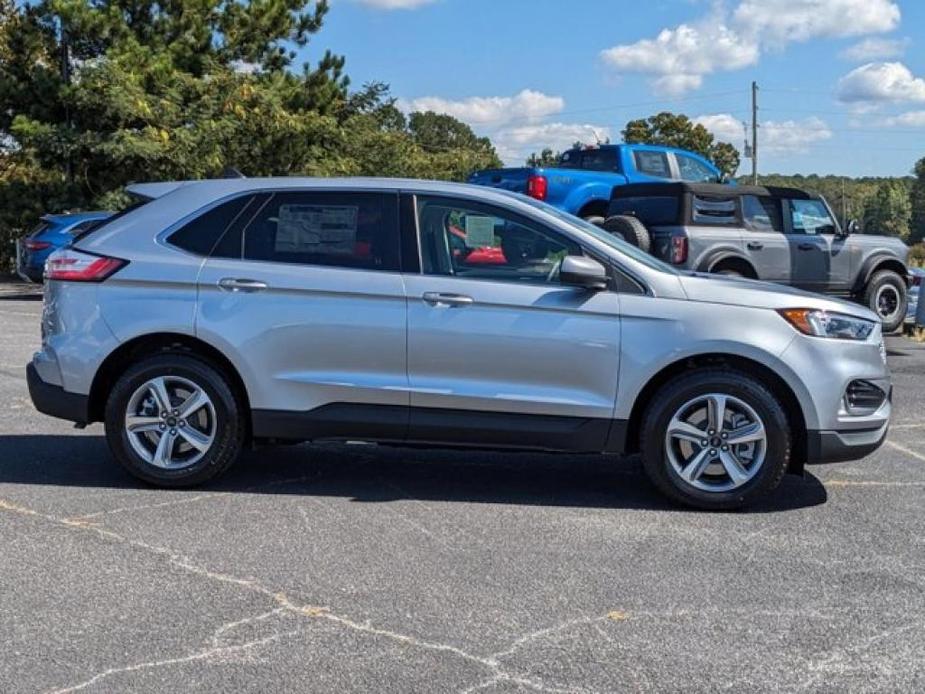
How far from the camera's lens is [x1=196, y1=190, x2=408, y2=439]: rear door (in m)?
5.79

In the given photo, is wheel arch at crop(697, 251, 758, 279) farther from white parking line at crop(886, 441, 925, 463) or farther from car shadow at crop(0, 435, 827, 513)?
car shadow at crop(0, 435, 827, 513)

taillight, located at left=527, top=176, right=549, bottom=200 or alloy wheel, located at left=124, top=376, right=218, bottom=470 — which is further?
taillight, located at left=527, top=176, right=549, bottom=200

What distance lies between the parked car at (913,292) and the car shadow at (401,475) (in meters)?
9.27

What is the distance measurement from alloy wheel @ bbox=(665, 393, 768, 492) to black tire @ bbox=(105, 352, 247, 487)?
7.95ft

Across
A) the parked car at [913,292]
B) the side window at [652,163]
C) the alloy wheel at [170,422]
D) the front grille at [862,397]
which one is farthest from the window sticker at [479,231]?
the side window at [652,163]

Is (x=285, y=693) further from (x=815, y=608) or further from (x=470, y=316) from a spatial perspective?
(x=470, y=316)

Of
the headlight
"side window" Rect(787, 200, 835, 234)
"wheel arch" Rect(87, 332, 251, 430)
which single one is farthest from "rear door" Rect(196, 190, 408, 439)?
"side window" Rect(787, 200, 835, 234)

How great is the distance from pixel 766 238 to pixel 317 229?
8.64 metres

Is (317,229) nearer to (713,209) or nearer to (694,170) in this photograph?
(713,209)

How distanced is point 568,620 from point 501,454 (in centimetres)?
309

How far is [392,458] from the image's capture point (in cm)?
702

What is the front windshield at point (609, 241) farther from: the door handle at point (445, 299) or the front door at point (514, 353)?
the door handle at point (445, 299)

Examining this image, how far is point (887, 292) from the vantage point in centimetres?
1391

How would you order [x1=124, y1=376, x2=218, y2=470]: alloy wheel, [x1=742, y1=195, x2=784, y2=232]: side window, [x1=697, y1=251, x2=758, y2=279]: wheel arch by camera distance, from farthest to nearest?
[x1=742, y1=195, x2=784, y2=232]: side window < [x1=697, y1=251, x2=758, y2=279]: wheel arch < [x1=124, y1=376, x2=218, y2=470]: alloy wheel
